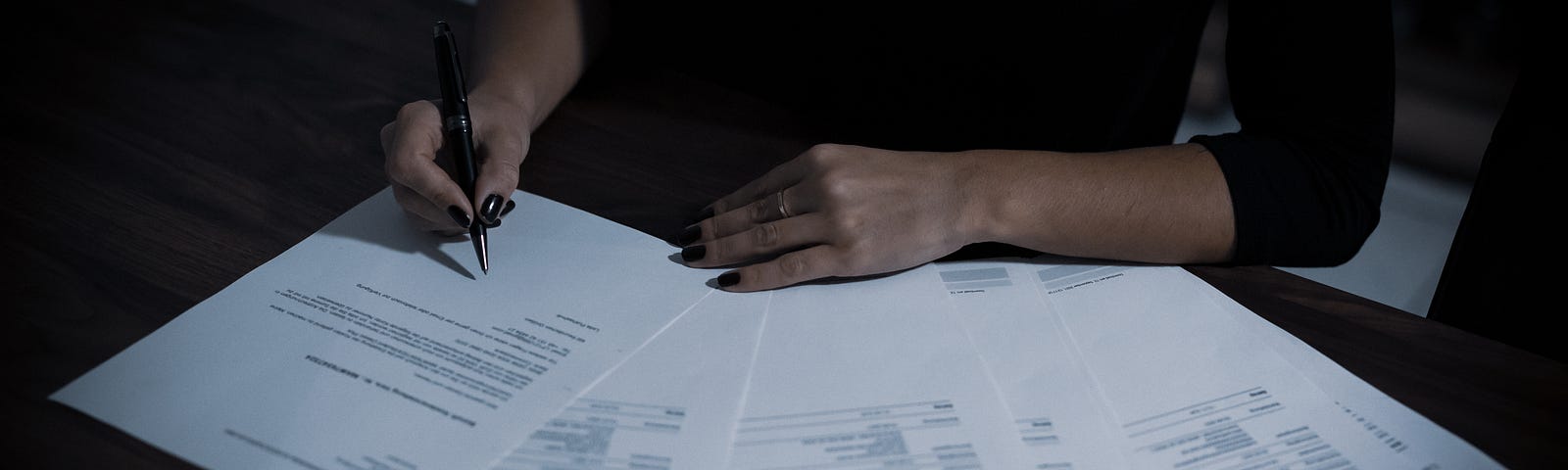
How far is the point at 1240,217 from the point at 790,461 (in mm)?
443

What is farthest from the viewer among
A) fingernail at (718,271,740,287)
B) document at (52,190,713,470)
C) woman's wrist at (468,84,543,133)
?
woman's wrist at (468,84,543,133)

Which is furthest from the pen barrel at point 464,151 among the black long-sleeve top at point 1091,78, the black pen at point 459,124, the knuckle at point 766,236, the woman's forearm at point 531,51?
the black long-sleeve top at point 1091,78

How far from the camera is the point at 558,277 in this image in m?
0.75

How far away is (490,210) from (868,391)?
0.32 m

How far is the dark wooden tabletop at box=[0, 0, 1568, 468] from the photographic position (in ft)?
2.23

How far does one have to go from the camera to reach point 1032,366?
693 millimetres

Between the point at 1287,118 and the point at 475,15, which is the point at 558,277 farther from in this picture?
the point at 1287,118

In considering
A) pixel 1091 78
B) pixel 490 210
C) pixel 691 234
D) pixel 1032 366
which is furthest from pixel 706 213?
pixel 1091 78

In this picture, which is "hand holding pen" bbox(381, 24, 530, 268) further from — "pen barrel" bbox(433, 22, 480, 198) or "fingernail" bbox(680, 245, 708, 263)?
"fingernail" bbox(680, 245, 708, 263)

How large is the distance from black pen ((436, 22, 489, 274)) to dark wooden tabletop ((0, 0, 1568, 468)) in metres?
0.09

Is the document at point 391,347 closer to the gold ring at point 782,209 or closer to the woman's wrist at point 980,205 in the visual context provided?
the gold ring at point 782,209

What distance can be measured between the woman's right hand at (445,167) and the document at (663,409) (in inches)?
7.6

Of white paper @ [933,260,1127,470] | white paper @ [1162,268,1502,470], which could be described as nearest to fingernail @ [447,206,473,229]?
white paper @ [933,260,1127,470]

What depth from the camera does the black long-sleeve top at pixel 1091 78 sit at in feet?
2.72
